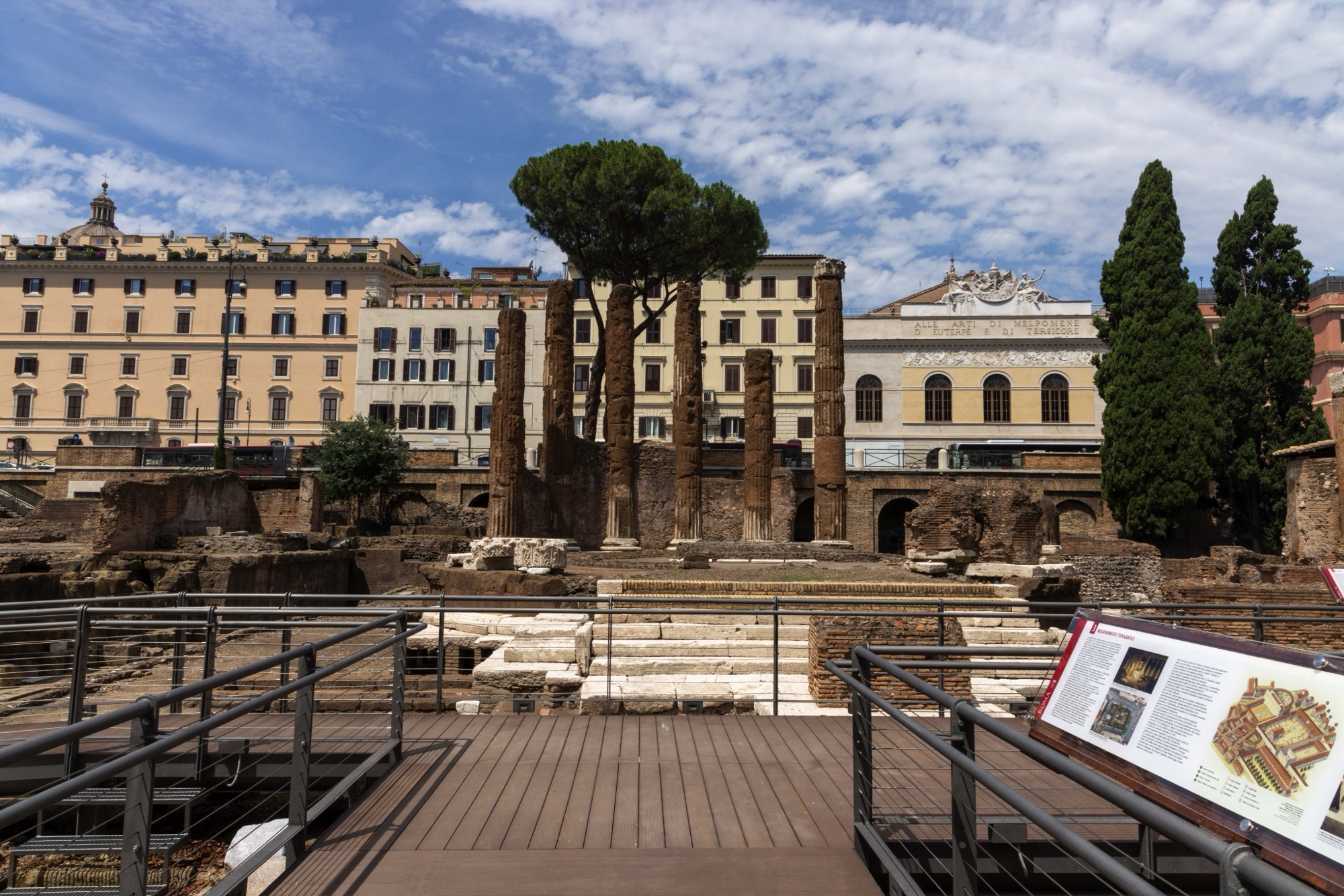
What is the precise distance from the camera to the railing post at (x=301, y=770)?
4.31 metres

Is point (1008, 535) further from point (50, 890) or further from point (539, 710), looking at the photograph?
point (50, 890)

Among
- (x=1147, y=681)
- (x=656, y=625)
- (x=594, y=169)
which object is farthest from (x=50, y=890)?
(x=594, y=169)

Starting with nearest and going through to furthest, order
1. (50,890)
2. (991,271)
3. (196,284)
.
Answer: (50,890), (991,271), (196,284)

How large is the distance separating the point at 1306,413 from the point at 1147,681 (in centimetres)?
3499

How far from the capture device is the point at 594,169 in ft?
117

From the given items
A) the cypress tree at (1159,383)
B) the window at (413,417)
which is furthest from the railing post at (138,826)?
the window at (413,417)

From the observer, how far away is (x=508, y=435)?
2502 centimetres

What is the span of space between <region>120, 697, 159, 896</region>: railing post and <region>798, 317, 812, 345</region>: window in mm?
47406

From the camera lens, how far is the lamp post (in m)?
39.9

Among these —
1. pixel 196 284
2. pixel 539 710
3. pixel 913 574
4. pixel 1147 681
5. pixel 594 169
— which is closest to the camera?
pixel 1147 681

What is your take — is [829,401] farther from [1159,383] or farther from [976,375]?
[976,375]

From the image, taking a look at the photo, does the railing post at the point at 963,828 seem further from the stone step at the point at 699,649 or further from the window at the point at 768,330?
the window at the point at 768,330

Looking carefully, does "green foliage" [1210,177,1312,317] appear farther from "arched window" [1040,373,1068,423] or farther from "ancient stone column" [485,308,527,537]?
"ancient stone column" [485,308,527,537]

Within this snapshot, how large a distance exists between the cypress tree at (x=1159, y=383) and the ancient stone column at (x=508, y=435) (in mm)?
22481
